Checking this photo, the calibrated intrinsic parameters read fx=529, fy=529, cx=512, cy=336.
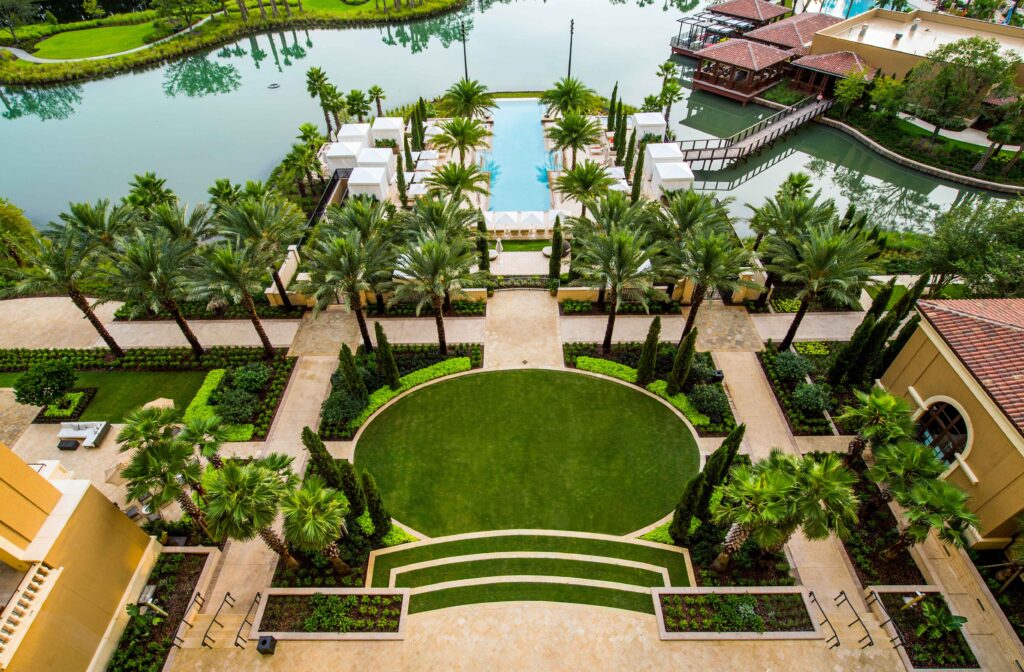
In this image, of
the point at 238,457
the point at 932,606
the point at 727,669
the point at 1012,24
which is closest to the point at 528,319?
the point at 238,457

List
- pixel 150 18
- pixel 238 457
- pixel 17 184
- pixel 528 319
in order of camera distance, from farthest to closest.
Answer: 1. pixel 150 18
2. pixel 17 184
3. pixel 528 319
4. pixel 238 457

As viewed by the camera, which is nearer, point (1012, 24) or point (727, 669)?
point (727, 669)

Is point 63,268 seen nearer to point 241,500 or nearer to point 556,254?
point 241,500

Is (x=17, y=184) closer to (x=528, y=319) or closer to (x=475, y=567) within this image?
(x=528, y=319)

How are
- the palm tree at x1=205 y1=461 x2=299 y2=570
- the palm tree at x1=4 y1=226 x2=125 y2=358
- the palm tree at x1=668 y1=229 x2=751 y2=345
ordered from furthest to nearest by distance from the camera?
the palm tree at x1=4 y1=226 x2=125 y2=358, the palm tree at x1=668 y1=229 x2=751 y2=345, the palm tree at x1=205 y1=461 x2=299 y2=570

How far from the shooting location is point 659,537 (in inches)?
877

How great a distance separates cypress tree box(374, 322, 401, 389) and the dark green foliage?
52.9 feet

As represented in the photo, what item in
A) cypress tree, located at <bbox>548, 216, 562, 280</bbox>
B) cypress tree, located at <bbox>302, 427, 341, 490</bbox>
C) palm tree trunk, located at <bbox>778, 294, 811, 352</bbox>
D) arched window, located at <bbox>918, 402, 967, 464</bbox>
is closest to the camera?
cypress tree, located at <bbox>302, 427, 341, 490</bbox>

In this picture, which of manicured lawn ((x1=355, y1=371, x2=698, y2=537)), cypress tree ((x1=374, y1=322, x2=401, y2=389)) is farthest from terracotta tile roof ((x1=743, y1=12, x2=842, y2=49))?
cypress tree ((x1=374, y1=322, x2=401, y2=389))

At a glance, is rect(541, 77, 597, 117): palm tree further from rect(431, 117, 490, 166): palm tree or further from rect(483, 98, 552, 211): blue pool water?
rect(431, 117, 490, 166): palm tree

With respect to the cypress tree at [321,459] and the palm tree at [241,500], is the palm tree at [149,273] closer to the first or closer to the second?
the cypress tree at [321,459]

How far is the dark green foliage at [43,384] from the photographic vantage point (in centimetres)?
2673

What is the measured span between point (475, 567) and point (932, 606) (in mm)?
16952

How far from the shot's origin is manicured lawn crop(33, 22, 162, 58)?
245 ft
